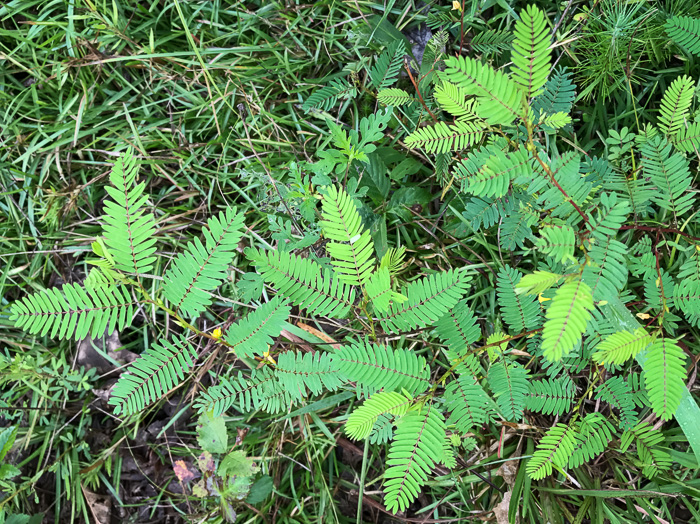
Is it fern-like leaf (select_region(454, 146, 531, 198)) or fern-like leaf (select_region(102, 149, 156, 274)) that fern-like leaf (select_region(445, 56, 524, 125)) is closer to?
fern-like leaf (select_region(454, 146, 531, 198))

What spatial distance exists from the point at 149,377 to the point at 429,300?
0.99 metres

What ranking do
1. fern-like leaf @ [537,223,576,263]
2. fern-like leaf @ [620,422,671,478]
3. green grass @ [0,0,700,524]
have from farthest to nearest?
green grass @ [0,0,700,524] < fern-like leaf @ [620,422,671,478] < fern-like leaf @ [537,223,576,263]

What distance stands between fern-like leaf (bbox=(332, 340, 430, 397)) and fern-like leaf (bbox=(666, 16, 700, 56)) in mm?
1731

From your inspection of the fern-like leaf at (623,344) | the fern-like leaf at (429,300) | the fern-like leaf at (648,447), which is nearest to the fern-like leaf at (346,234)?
the fern-like leaf at (429,300)

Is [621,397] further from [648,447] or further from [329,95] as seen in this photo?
[329,95]

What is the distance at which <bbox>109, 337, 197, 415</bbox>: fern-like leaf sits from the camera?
1578mm

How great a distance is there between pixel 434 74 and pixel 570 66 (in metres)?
0.64

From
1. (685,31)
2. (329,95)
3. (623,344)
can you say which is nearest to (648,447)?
(623,344)

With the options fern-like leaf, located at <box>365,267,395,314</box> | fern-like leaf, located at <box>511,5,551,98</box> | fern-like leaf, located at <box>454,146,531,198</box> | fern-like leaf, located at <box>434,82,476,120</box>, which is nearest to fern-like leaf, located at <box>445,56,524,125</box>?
fern-like leaf, located at <box>511,5,551,98</box>

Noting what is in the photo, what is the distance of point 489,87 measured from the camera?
134 cm

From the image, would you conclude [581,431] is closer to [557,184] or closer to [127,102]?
[557,184]

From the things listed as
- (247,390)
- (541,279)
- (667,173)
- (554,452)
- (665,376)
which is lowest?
(247,390)

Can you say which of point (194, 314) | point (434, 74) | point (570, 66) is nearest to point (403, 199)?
point (434, 74)

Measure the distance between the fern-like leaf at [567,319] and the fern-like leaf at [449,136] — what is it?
2.41 feet
